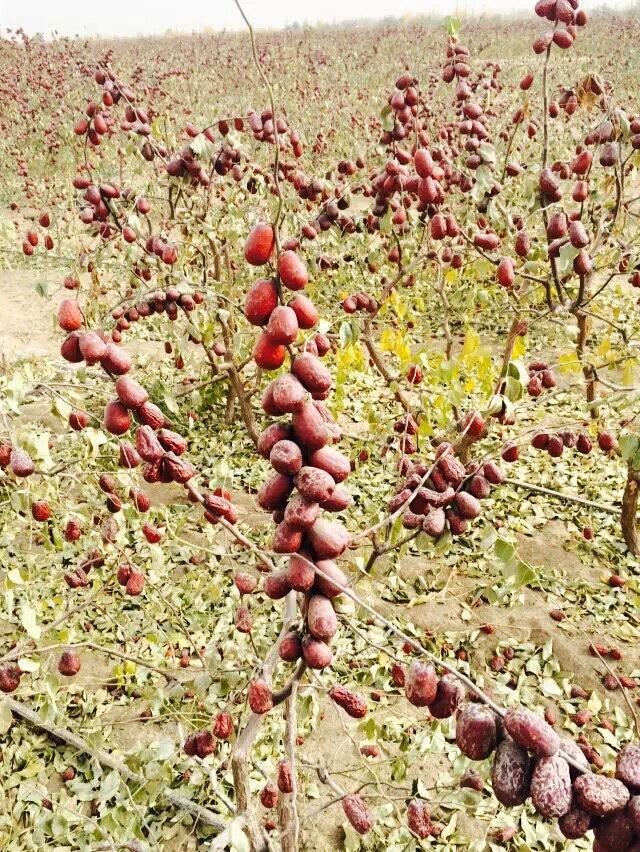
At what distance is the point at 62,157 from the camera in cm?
1141

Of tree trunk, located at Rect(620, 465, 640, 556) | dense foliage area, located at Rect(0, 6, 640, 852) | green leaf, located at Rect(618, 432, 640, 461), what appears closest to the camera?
dense foliage area, located at Rect(0, 6, 640, 852)

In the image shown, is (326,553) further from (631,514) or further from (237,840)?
(631,514)

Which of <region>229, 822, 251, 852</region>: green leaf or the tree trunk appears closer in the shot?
<region>229, 822, 251, 852</region>: green leaf

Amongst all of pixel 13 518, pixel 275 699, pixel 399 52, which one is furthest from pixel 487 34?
pixel 275 699

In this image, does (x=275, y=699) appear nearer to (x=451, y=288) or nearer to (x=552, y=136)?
(x=451, y=288)

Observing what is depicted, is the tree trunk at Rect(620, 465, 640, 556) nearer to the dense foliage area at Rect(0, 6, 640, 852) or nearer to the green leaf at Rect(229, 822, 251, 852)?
the dense foliage area at Rect(0, 6, 640, 852)

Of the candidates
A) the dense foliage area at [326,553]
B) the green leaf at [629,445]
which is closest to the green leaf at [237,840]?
the dense foliage area at [326,553]

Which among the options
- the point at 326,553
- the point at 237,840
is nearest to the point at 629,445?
the point at 326,553

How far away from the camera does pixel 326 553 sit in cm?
124

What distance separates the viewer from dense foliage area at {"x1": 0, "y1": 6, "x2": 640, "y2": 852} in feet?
4.08

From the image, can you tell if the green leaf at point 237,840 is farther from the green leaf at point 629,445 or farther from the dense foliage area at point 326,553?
the green leaf at point 629,445

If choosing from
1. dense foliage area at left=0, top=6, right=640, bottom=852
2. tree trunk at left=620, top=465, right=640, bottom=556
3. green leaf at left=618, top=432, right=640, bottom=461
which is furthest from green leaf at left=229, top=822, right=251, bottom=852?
tree trunk at left=620, top=465, right=640, bottom=556

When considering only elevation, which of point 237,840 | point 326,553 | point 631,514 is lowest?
point 631,514

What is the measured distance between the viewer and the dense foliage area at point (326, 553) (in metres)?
1.24
